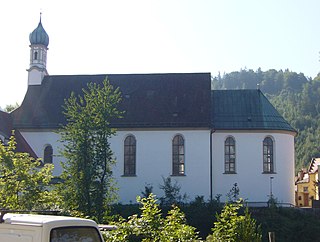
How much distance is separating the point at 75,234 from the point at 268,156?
1357 inches

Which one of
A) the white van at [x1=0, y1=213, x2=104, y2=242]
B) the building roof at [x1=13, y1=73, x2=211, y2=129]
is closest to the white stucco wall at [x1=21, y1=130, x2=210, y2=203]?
the building roof at [x1=13, y1=73, x2=211, y2=129]

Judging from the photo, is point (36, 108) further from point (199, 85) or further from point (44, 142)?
point (199, 85)

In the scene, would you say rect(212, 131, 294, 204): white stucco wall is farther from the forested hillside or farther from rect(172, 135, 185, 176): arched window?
the forested hillside

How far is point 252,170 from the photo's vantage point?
39.8 m

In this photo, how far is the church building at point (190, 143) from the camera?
1556 inches

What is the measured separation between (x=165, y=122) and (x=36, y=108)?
1085 cm

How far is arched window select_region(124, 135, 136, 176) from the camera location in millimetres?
40112

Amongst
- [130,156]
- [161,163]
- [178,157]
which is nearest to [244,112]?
[178,157]

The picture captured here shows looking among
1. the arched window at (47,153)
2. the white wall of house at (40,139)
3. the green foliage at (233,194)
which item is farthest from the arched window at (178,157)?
the arched window at (47,153)

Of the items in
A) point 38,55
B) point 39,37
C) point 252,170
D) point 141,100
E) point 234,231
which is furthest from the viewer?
point 39,37

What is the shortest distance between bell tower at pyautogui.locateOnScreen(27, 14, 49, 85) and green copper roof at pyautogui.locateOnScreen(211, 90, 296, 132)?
48.6 ft

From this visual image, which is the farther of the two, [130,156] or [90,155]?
[130,156]

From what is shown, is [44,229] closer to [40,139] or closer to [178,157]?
[178,157]

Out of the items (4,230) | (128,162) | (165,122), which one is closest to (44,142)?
(128,162)
